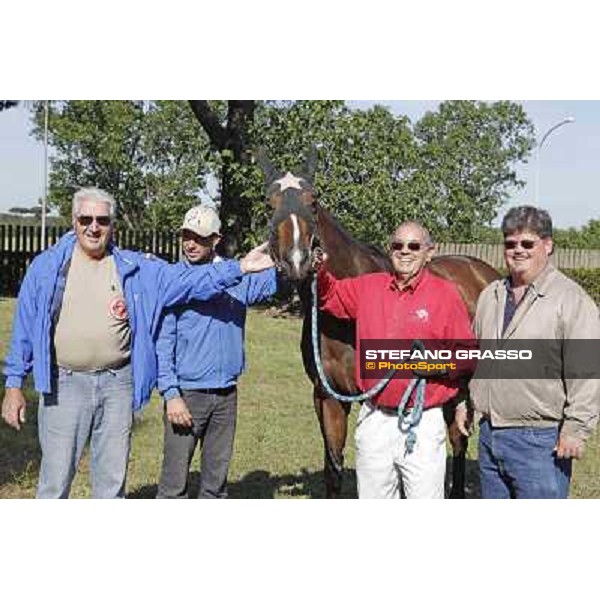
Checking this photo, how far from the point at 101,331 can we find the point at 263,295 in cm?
92

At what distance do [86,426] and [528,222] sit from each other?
2.34 metres

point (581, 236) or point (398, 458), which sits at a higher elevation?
point (581, 236)

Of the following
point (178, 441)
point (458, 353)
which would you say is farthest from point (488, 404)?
point (178, 441)

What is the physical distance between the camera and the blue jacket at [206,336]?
4.09 meters

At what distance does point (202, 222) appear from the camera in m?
4.06

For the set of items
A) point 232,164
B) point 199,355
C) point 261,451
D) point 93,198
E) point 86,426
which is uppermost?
point 232,164

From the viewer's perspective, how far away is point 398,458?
12.0ft

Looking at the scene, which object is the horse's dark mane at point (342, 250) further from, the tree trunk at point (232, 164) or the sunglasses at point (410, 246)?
the tree trunk at point (232, 164)

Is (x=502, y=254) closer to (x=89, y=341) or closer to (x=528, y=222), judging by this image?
(x=528, y=222)

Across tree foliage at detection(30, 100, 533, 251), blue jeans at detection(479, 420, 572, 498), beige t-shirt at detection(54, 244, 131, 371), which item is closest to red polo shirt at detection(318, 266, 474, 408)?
blue jeans at detection(479, 420, 572, 498)

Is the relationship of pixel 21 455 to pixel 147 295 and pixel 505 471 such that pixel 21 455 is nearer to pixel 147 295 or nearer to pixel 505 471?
pixel 147 295

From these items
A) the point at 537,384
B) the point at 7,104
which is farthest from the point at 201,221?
the point at 7,104

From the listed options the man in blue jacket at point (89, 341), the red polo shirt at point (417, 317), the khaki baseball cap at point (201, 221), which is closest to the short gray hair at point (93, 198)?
the man in blue jacket at point (89, 341)

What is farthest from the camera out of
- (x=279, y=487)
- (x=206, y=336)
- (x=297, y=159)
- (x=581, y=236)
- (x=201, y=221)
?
(x=297, y=159)
